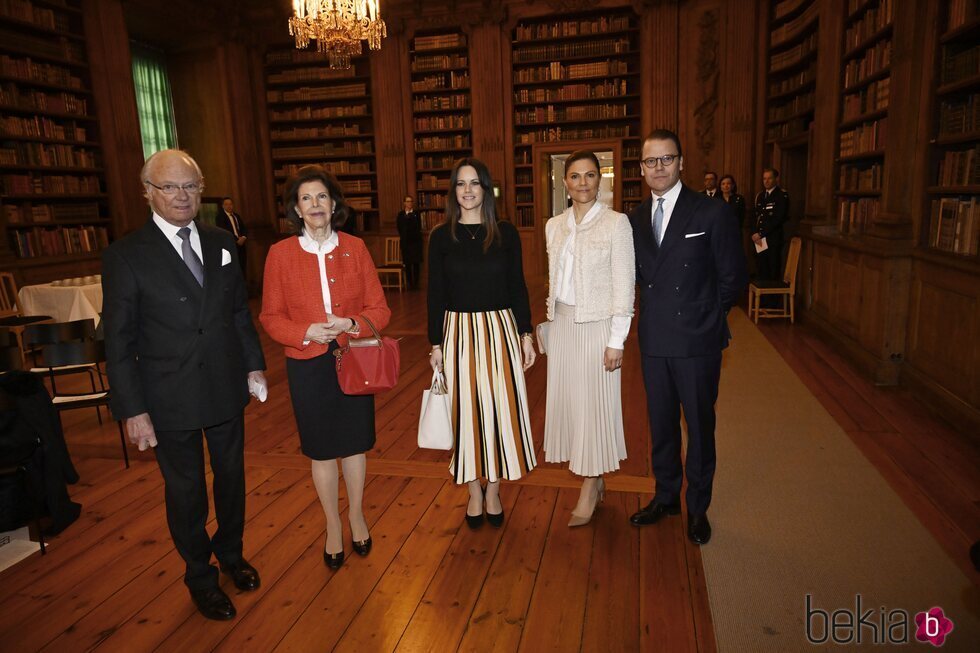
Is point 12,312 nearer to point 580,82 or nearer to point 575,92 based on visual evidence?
point 575,92

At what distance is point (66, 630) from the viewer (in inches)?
84.5

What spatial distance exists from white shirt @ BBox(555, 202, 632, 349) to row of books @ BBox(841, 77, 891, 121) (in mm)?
3965

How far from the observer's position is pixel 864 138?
18.8 ft

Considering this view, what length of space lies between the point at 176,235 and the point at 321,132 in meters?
9.48

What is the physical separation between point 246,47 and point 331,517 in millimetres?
10362

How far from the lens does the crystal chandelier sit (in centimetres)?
618

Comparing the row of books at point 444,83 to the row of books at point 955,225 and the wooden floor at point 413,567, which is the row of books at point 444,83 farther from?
the wooden floor at point 413,567

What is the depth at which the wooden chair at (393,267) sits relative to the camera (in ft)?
33.0

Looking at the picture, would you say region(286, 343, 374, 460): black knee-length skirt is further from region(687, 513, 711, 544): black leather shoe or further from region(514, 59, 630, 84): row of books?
region(514, 59, 630, 84): row of books

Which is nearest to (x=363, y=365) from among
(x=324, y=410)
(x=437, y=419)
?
(x=324, y=410)

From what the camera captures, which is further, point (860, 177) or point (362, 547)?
point (860, 177)

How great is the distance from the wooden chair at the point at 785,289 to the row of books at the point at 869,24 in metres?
1.92

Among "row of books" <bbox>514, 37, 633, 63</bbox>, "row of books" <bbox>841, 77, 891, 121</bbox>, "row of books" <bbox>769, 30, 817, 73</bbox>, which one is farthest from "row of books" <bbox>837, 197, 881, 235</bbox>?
"row of books" <bbox>514, 37, 633, 63</bbox>

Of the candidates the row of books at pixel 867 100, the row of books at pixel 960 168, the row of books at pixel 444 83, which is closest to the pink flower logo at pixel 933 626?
the row of books at pixel 960 168
